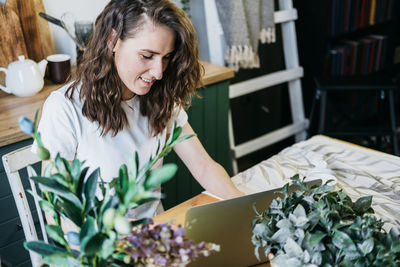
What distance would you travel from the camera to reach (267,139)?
295 centimetres

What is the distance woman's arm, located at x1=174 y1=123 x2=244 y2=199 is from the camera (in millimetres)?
1362

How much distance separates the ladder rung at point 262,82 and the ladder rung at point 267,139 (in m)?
0.34

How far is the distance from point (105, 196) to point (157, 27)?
66 centimetres

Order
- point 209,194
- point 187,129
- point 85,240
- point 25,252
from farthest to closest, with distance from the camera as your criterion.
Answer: point 25,252 → point 187,129 → point 209,194 → point 85,240

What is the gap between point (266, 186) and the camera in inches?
55.8

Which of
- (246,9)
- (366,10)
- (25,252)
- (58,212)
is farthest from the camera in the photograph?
(366,10)

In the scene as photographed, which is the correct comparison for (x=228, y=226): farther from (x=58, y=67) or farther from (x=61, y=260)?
(x=58, y=67)

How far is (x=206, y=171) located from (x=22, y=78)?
0.96m

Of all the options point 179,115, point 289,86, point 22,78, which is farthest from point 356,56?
point 22,78

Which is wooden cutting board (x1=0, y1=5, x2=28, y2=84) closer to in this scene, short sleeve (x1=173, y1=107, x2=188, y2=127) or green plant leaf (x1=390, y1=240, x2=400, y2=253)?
short sleeve (x1=173, y1=107, x2=188, y2=127)

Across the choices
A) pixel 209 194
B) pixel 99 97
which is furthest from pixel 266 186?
pixel 99 97

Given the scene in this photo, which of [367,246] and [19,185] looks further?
[19,185]

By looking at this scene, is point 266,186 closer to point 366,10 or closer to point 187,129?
point 187,129

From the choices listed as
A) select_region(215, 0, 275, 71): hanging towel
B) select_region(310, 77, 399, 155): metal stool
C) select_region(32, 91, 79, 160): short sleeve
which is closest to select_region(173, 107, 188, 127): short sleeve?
select_region(32, 91, 79, 160): short sleeve
